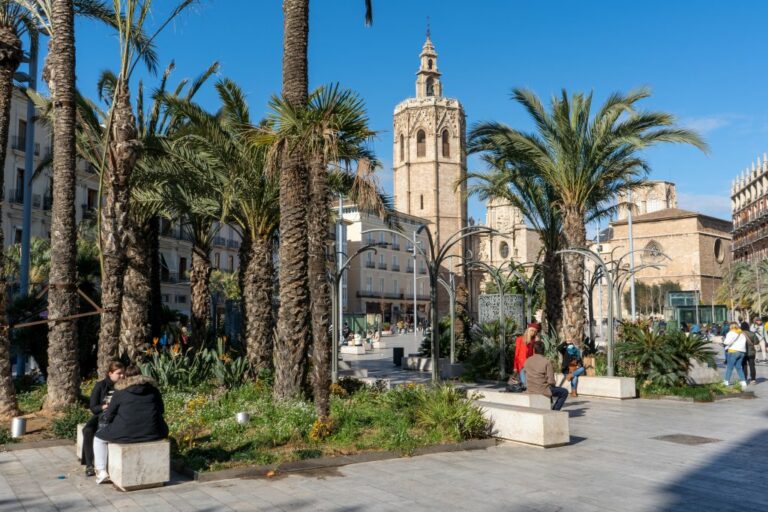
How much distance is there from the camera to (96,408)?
778 cm

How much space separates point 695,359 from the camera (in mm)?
15352

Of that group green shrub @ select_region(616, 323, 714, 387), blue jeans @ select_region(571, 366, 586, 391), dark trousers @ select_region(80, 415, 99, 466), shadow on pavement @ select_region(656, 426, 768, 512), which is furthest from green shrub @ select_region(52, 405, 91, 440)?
green shrub @ select_region(616, 323, 714, 387)

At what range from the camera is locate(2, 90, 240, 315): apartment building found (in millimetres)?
34656

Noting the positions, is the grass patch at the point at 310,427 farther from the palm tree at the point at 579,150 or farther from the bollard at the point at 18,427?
the palm tree at the point at 579,150

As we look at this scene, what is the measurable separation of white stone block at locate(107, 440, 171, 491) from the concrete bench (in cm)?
444

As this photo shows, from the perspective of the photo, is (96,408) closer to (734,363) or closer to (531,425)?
(531,425)

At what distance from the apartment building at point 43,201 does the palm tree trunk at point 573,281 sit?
486 inches

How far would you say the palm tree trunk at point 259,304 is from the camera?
1406 centimetres

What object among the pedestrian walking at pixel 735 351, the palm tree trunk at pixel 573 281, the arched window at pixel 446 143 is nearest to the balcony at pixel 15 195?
the palm tree trunk at pixel 573 281

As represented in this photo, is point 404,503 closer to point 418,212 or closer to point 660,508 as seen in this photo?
point 660,508

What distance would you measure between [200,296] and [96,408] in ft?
31.8

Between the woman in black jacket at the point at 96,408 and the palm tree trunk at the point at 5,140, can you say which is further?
the palm tree trunk at the point at 5,140

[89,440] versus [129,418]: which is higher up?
[129,418]

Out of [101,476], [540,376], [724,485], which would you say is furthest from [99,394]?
[724,485]
